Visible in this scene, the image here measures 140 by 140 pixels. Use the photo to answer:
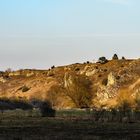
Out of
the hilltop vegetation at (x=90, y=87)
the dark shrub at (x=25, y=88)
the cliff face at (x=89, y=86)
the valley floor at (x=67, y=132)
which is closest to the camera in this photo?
the valley floor at (x=67, y=132)

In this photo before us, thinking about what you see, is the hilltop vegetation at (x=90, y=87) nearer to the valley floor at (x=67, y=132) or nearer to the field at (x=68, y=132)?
the field at (x=68, y=132)

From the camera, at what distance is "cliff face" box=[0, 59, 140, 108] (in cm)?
13288

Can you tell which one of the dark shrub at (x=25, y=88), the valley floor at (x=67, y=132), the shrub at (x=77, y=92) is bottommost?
the valley floor at (x=67, y=132)

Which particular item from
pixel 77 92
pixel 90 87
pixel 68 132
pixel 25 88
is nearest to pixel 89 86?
pixel 90 87

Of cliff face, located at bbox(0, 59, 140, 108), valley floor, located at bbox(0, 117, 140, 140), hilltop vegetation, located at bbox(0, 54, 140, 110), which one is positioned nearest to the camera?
valley floor, located at bbox(0, 117, 140, 140)

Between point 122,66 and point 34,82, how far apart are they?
34.2 meters

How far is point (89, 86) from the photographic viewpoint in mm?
148375

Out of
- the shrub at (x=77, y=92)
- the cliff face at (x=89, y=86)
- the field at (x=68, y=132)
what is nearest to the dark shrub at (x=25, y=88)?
the cliff face at (x=89, y=86)

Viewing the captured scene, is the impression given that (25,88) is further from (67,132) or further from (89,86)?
(67,132)

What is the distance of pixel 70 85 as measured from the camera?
130 metres

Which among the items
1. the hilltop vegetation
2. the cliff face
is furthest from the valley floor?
the cliff face

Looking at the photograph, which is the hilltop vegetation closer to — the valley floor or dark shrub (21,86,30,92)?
dark shrub (21,86,30,92)

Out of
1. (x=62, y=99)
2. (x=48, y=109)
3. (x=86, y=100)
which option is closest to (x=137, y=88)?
(x=86, y=100)

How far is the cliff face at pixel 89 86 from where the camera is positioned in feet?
436
